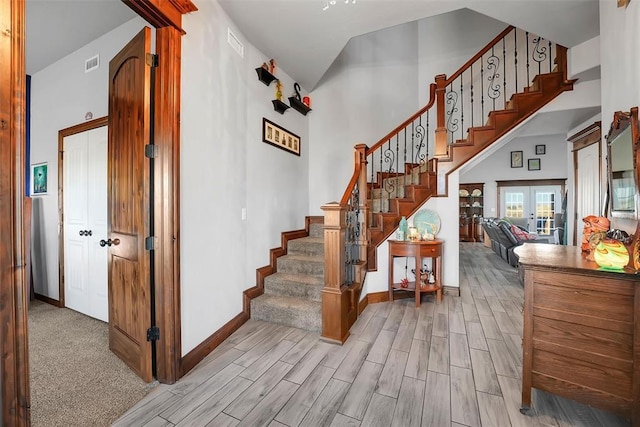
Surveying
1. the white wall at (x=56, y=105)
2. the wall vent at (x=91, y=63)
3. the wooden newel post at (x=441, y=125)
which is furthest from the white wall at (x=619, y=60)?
the wall vent at (x=91, y=63)

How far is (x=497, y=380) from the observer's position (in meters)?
1.82

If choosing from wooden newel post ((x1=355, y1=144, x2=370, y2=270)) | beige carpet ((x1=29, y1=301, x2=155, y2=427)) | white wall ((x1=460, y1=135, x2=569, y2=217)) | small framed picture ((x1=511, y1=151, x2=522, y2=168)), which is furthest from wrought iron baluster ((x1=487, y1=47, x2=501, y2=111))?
beige carpet ((x1=29, y1=301, x2=155, y2=427))

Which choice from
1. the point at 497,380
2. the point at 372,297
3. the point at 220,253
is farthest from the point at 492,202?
the point at 220,253

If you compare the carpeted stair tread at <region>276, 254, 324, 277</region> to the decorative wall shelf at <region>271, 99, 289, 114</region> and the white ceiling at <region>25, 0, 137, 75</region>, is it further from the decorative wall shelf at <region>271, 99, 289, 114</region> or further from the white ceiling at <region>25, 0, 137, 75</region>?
the white ceiling at <region>25, 0, 137, 75</region>

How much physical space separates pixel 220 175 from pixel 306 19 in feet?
5.77

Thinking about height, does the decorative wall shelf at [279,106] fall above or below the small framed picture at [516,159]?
below

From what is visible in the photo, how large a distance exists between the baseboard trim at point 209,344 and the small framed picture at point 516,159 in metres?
9.68

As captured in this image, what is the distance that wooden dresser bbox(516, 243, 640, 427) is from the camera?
1.32m

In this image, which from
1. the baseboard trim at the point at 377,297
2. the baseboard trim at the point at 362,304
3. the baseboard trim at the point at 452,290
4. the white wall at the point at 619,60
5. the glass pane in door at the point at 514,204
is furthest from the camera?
the glass pane in door at the point at 514,204

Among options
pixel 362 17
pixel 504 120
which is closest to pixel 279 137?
pixel 362 17

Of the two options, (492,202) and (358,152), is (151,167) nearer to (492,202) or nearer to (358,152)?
(358,152)

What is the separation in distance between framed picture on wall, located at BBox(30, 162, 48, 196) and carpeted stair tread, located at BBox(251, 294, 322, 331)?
3.15m

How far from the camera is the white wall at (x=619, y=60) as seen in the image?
1617 millimetres

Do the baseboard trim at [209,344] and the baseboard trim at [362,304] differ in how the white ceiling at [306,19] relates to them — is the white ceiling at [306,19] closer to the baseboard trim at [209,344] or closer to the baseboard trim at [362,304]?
the baseboard trim at [209,344]
